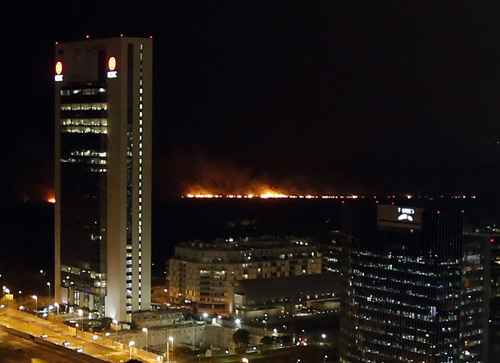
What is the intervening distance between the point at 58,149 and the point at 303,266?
5925 mm

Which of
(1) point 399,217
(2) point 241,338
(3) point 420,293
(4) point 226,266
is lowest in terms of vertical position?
(2) point 241,338

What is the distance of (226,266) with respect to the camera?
19.1 metres

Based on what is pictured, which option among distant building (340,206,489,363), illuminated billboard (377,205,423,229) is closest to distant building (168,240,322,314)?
distant building (340,206,489,363)

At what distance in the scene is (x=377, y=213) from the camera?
13703mm

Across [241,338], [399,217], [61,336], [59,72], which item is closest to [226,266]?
[241,338]

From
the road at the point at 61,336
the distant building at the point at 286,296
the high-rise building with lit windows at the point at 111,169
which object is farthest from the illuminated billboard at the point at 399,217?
the high-rise building with lit windows at the point at 111,169

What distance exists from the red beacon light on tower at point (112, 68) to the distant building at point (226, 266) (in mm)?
4648

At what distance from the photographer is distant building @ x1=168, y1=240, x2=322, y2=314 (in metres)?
18.9

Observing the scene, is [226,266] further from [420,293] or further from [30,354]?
[420,293]

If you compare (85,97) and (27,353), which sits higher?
(85,97)

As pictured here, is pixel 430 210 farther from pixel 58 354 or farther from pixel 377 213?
pixel 58 354

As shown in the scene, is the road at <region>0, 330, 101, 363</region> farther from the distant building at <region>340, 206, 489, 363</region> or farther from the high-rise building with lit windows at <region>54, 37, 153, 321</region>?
the distant building at <region>340, 206, 489, 363</region>

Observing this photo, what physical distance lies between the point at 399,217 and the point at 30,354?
5585mm

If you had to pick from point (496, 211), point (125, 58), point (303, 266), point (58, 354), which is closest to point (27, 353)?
point (58, 354)
